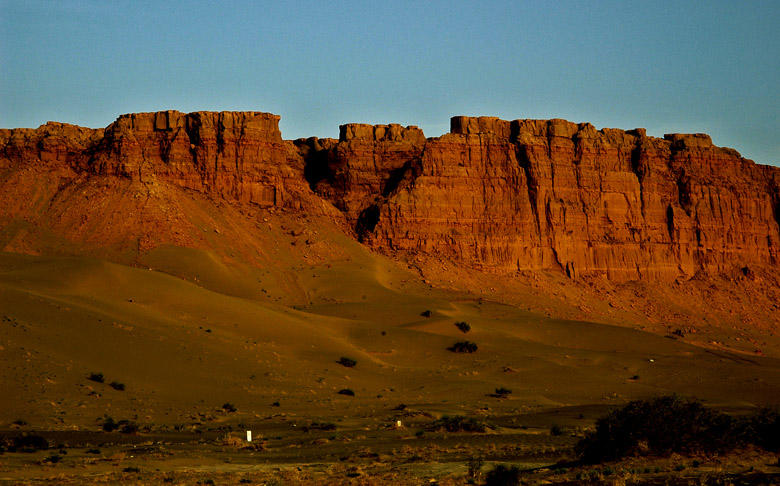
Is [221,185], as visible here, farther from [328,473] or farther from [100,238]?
[328,473]

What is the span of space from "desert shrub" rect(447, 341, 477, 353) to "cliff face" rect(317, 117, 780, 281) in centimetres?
3009

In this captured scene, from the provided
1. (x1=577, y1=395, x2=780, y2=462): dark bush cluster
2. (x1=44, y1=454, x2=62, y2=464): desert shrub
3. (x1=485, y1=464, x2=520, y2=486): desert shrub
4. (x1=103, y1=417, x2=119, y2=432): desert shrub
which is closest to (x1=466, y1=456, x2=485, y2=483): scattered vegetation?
(x1=485, y1=464, x2=520, y2=486): desert shrub

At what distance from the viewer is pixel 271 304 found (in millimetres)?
71938

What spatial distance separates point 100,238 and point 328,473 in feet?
192

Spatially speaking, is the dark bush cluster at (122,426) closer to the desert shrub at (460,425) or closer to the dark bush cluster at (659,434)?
the desert shrub at (460,425)

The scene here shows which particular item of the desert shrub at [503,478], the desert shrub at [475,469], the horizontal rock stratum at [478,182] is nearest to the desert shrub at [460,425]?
the desert shrub at [475,469]

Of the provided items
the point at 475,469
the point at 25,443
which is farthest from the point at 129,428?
the point at 475,469

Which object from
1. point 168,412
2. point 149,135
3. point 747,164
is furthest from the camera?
point 747,164

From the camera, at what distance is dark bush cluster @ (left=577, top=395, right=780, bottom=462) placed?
24.9 meters

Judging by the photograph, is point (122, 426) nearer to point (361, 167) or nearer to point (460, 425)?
point (460, 425)

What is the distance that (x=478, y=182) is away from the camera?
97.9 metres

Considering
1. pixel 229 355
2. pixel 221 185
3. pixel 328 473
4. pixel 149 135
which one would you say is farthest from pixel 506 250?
pixel 328 473

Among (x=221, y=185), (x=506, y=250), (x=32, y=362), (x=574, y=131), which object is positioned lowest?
(x=32, y=362)

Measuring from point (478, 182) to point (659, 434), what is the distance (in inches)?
2895
